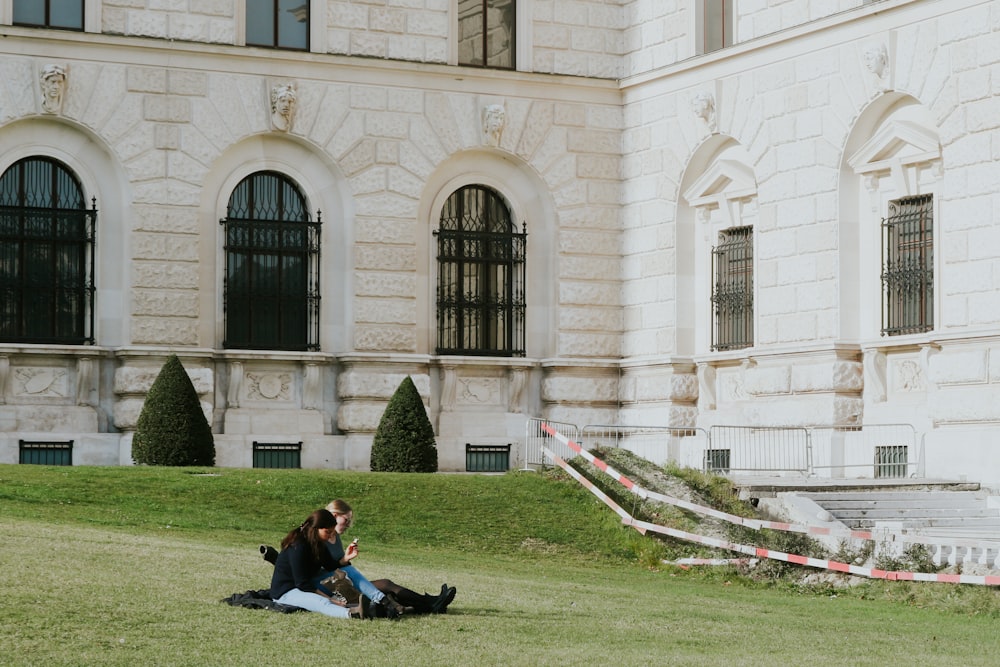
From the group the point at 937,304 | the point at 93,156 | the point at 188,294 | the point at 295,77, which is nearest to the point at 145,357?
the point at 188,294

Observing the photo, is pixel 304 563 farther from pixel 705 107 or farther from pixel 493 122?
pixel 493 122

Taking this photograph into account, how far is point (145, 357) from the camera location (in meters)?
31.2

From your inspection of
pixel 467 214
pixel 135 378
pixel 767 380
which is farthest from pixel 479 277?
pixel 135 378

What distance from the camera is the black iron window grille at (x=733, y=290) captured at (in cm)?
3206

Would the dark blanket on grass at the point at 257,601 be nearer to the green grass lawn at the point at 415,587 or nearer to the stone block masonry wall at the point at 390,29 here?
the green grass lawn at the point at 415,587

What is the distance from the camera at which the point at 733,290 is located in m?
32.4

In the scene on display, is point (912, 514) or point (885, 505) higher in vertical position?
point (885, 505)

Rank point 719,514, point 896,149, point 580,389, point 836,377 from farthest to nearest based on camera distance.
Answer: point 580,389 → point 836,377 → point 896,149 → point 719,514

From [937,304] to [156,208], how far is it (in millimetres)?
13510

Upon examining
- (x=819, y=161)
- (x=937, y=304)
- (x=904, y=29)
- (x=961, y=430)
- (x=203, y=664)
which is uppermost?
(x=904, y=29)

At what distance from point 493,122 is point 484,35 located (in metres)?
1.90

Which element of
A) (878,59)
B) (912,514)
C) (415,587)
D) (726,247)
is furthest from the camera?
(726,247)

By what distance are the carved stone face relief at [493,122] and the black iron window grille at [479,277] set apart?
3.47 ft

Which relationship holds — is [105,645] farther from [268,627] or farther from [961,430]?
[961,430]
